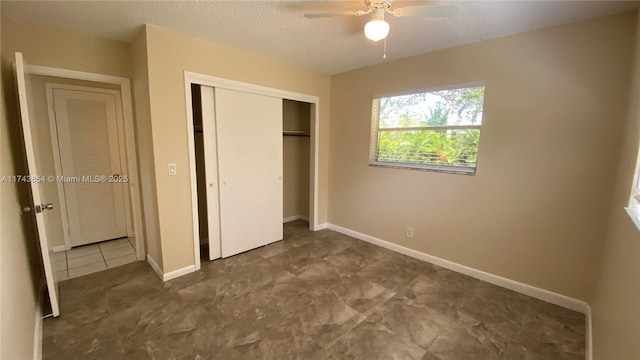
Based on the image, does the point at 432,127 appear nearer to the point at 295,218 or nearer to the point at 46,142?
the point at 295,218

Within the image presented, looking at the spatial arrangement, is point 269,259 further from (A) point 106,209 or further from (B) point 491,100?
(B) point 491,100

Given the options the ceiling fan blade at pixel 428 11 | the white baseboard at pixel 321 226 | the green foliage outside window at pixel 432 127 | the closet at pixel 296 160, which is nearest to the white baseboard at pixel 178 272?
the white baseboard at pixel 321 226

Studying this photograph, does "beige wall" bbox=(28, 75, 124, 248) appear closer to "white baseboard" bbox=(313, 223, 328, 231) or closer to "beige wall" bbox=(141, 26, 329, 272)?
"beige wall" bbox=(141, 26, 329, 272)

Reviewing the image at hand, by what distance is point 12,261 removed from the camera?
1497mm

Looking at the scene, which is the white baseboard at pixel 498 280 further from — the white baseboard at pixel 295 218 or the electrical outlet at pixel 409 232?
the white baseboard at pixel 295 218

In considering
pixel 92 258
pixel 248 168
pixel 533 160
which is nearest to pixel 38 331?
pixel 92 258

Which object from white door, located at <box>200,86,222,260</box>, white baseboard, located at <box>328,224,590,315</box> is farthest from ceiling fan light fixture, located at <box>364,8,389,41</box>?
white baseboard, located at <box>328,224,590,315</box>

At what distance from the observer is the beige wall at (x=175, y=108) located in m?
2.47

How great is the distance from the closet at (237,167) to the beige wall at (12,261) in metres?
1.41

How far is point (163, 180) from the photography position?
259cm

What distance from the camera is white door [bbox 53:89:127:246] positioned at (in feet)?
10.7

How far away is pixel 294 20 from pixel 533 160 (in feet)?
8.06

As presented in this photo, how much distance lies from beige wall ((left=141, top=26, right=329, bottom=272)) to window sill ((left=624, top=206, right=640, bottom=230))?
10.7 ft

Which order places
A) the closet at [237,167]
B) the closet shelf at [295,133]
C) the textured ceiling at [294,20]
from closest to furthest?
the textured ceiling at [294,20]
the closet at [237,167]
the closet shelf at [295,133]
